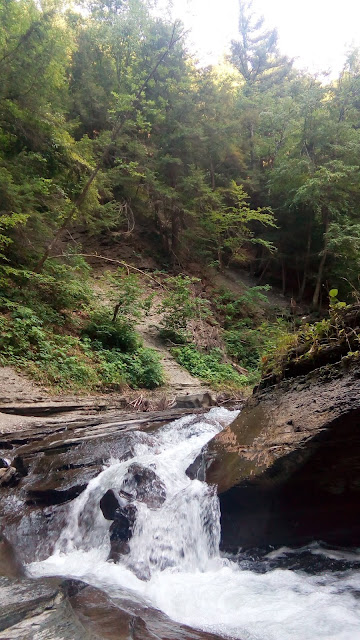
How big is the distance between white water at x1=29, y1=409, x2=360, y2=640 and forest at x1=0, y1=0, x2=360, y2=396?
536 cm

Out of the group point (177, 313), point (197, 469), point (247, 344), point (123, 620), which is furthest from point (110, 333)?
point (123, 620)

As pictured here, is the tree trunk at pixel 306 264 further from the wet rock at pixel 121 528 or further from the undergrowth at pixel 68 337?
the wet rock at pixel 121 528

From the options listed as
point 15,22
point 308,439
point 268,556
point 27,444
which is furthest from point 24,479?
point 15,22

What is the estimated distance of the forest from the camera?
10344mm

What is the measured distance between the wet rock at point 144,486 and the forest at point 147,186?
16.9 ft

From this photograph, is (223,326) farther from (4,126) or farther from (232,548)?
(232,548)

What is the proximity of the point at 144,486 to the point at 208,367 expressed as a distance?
915cm

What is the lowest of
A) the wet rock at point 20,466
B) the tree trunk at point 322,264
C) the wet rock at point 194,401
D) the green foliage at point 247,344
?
the wet rock at point 20,466

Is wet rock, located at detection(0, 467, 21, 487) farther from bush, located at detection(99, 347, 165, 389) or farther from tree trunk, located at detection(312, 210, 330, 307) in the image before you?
tree trunk, located at detection(312, 210, 330, 307)

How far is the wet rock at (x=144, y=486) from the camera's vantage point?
4238mm

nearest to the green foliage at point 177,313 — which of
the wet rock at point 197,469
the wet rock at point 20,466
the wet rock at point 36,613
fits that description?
the wet rock at point 20,466

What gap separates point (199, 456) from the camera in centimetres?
467

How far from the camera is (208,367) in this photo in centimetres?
1341

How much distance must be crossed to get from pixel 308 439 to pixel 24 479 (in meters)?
3.78
